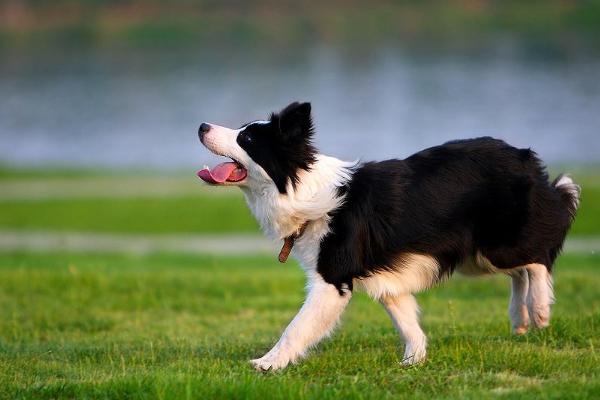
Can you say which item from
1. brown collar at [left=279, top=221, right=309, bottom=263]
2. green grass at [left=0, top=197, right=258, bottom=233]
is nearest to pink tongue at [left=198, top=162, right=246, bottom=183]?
brown collar at [left=279, top=221, right=309, bottom=263]

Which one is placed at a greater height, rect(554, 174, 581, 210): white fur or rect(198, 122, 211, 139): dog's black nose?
rect(198, 122, 211, 139): dog's black nose

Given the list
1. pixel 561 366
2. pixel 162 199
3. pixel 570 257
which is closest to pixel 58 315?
pixel 561 366

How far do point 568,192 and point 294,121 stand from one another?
7.46 feet

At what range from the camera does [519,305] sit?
27.5ft

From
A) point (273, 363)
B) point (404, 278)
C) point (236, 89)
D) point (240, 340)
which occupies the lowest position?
point (240, 340)

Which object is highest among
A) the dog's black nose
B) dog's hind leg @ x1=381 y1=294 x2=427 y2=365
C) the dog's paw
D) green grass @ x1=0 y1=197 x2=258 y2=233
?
the dog's black nose

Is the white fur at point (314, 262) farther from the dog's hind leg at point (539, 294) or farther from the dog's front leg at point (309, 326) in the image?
the dog's hind leg at point (539, 294)

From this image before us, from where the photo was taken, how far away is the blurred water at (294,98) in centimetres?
3903

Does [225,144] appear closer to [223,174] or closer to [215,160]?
[223,174]

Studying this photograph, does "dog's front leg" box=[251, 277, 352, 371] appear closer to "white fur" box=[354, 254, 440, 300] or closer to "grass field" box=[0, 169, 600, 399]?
"grass field" box=[0, 169, 600, 399]

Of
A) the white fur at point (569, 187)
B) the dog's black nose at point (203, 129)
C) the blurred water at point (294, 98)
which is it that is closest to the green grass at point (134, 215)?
the blurred water at point (294, 98)

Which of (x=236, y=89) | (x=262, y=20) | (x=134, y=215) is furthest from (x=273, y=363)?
(x=262, y=20)

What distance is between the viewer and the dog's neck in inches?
289

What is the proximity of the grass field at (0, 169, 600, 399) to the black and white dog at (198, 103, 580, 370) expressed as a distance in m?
0.40
